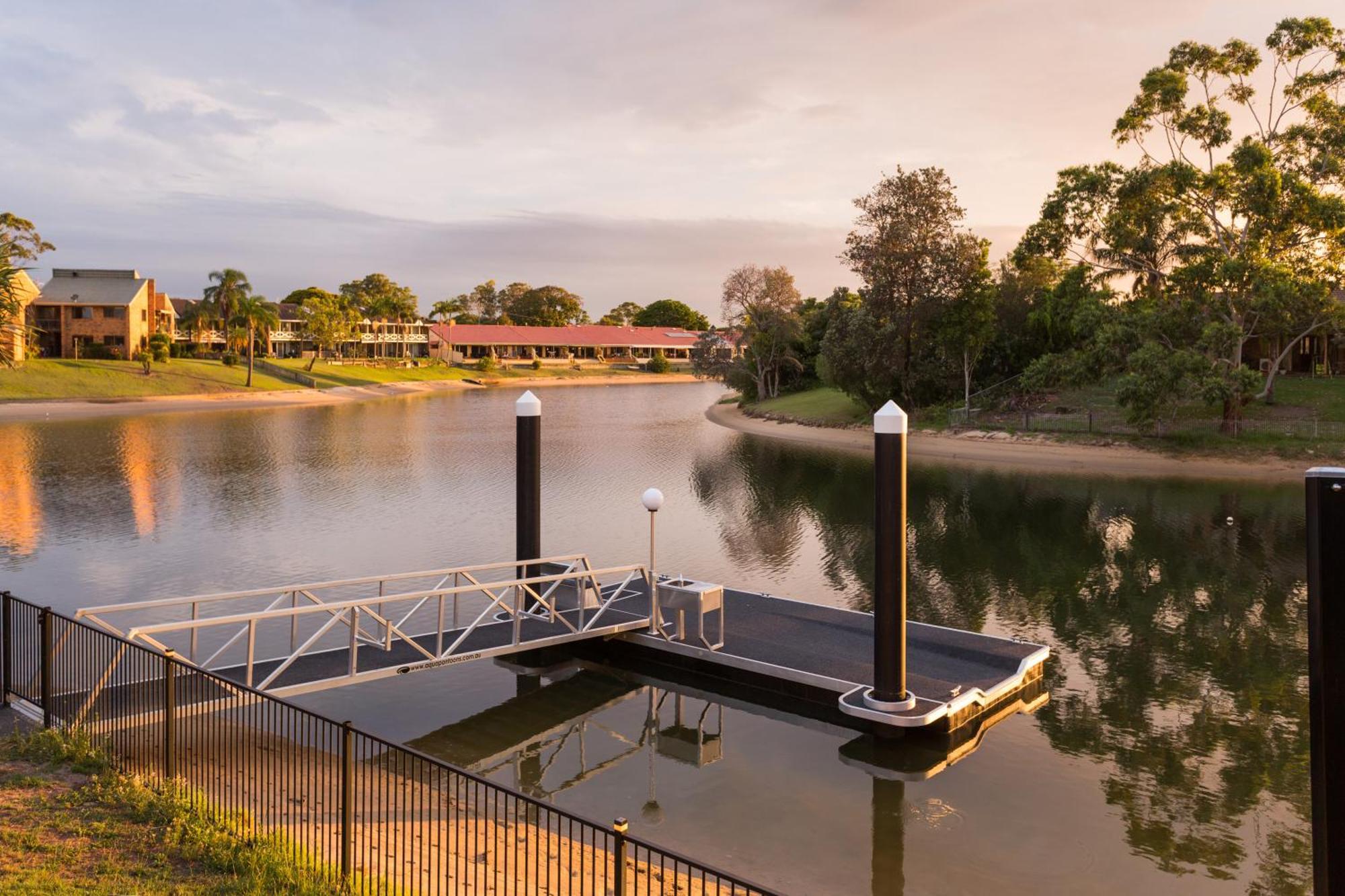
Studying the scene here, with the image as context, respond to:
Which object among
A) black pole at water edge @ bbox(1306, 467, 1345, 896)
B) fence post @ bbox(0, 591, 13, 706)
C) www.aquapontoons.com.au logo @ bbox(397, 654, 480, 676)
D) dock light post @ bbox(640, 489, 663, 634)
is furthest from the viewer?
dock light post @ bbox(640, 489, 663, 634)

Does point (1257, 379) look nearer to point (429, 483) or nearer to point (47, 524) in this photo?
point (429, 483)

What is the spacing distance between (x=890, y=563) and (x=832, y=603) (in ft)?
26.2

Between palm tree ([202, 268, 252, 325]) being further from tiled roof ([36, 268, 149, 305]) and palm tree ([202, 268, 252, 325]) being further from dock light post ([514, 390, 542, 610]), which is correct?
dock light post ([514, 390, 542, 610])

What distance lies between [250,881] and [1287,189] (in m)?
48.4

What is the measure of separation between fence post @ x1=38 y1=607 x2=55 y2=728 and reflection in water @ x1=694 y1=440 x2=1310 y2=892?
1104 cm

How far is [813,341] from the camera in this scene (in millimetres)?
79438

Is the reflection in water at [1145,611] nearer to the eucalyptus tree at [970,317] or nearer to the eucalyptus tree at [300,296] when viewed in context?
the eucalyptus tree at [970,317]

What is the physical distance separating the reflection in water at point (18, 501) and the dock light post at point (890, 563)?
2030 cm

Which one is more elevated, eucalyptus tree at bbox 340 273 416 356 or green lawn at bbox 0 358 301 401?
eucalyptus tree at bbox 340 273 416 356

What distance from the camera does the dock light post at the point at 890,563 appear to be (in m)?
12.1

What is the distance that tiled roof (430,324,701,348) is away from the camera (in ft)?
447

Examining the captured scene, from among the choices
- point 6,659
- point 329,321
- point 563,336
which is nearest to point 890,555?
point 6,659

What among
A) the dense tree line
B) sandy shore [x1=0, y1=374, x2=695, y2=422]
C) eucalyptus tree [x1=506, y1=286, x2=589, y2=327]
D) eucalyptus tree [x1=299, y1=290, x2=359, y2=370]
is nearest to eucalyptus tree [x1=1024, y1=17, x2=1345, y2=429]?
the dense tree line

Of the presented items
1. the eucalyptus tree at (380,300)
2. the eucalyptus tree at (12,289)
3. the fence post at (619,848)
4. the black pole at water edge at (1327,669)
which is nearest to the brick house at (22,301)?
the eucalyptus tree at (12,289)
